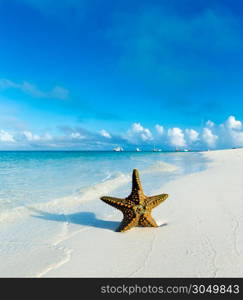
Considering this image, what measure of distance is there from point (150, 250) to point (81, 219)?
7.53ft

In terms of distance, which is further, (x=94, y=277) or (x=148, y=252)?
(x=148, y=252)

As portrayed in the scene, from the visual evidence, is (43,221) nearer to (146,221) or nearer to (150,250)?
(146,221)

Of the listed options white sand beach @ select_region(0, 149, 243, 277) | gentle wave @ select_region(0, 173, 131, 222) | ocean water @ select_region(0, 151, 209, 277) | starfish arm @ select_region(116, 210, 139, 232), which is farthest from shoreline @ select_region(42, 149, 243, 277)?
gentle wave @ select_region(0, 173, 131, 222)

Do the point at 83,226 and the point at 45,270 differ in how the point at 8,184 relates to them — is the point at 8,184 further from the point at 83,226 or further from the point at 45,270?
the point at 45,270

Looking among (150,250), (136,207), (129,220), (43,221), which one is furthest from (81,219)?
(150,250)

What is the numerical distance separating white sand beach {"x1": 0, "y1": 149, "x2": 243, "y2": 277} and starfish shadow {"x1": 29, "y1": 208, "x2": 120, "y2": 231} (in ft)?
0.08

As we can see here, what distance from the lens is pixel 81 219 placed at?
4.89 meters

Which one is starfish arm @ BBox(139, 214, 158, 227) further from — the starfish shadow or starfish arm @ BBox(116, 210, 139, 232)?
the starfish shadow

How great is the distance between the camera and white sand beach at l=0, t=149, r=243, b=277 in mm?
2627

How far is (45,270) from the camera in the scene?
2732 mm

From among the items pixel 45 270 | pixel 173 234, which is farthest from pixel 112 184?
pixel 45 270
